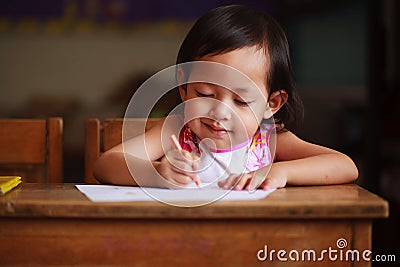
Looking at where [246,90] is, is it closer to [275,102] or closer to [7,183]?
[275,102]

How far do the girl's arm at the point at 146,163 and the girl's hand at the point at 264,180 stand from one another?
58mm

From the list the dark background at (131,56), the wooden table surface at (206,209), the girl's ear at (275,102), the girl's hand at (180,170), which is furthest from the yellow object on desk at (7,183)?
the dark background at (131,56)

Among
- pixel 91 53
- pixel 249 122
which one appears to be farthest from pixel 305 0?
pixel 249 122

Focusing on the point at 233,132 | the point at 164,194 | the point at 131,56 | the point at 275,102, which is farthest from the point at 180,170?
the point at 131,56

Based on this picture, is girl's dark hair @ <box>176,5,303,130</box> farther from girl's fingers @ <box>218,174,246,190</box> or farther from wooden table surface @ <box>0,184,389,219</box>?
wooden table surface @ <box>0,184,389,219</box>

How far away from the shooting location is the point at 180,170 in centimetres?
96

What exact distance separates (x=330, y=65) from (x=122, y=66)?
175cm

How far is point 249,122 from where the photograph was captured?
1.10 m

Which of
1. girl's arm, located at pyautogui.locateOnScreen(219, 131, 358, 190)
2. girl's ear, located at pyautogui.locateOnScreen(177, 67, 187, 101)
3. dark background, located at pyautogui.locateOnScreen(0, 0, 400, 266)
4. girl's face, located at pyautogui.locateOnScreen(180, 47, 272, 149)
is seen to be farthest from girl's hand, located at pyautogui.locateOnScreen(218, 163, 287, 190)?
dark background, located at pyautogui.locateOnScreen(0, 0, 400, 266)

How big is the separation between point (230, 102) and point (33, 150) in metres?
0.54

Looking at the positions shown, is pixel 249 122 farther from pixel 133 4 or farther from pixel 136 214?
pixel 133 4

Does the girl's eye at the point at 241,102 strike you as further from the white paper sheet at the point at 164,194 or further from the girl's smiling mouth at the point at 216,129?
the white paper sheet at the point at 164,194

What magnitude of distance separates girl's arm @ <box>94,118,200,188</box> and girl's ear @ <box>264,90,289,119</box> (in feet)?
0.55

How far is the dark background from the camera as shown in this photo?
3.82m
